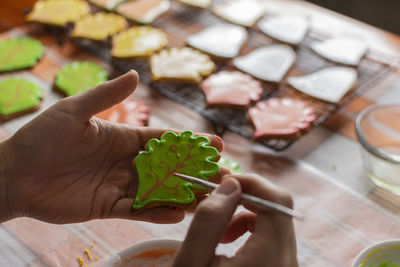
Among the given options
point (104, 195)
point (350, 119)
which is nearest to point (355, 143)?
point (350, 119)

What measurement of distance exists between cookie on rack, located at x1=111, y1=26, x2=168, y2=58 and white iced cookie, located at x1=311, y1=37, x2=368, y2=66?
576 millimetres

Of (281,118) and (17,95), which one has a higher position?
(281,118)

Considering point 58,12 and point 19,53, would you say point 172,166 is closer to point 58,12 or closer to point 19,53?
point 19,53

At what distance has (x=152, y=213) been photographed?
0.92 metres

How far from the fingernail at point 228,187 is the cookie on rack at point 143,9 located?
46.1 inches

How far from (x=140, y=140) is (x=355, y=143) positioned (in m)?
0.68

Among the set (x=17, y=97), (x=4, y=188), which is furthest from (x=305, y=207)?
(x=17, y=97)

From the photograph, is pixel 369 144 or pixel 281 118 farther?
pixel 281 118

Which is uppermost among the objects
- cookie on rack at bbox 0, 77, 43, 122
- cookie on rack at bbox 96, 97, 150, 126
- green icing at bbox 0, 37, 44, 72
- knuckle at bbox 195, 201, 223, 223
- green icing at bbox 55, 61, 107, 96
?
knuckle at bbox 195, 201, 223, 223

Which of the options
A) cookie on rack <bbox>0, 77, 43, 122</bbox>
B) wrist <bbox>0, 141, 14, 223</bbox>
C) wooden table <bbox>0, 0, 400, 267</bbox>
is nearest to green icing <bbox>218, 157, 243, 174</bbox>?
wooden table <bbox>0, 0, 400, 267</bbox>

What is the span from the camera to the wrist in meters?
0.94

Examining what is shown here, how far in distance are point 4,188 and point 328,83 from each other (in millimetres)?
1007

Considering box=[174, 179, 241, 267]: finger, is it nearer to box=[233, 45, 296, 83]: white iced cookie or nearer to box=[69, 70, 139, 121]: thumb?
box=[69, 70, 139, 121]: thumb

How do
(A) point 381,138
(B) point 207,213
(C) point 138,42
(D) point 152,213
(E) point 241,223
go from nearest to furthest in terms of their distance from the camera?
(B) point 207,213, (E) point 241,223, (D) point 152,213, (A) point 381,138, (C) point 138,42
